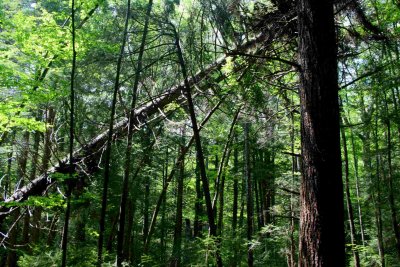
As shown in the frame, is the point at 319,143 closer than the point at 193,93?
Yes

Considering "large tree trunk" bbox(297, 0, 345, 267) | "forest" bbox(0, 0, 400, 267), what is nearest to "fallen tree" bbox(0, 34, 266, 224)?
"forest" bbox(0, 0, 400, 267)

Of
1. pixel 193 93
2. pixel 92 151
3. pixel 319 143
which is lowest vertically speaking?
pixel 319 143

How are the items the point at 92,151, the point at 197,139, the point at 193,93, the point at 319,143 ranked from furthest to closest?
the point at 92,151 → the point at 193,93 → the point at 197,139 → the point at 319,143

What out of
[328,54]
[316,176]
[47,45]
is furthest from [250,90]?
[47,45]

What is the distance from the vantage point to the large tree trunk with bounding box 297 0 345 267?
9.12 feet

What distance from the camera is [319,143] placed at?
9.53 feet

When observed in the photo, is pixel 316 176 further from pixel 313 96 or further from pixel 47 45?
pixel 47 45

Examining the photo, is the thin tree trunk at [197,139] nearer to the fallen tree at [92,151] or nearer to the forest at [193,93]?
the forest at [193,93]

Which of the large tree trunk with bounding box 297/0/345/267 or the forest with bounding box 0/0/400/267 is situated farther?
the forest with bounding box 0/0/400/267

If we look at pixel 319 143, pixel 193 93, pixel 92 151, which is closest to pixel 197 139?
pixel 193 93

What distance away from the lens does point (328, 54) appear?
3064mm

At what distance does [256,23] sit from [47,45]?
468cm

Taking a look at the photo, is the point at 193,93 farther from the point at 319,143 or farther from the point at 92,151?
the point at 319,143

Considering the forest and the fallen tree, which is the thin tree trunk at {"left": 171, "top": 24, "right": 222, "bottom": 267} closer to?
the forest
